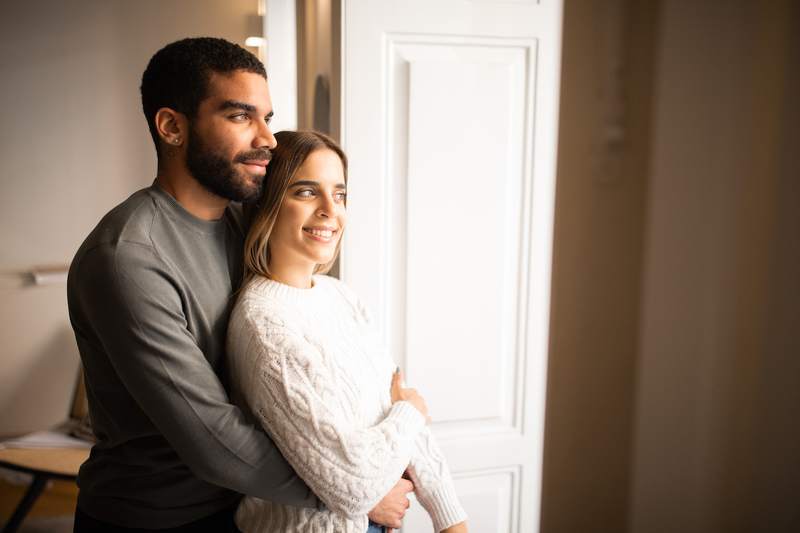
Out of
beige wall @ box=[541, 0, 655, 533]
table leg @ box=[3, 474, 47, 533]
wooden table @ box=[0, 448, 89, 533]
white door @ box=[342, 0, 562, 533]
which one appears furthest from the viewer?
table leg @ box=[3, 474, 47, 533]

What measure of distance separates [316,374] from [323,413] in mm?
68

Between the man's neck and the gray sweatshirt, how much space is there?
0.08 ft

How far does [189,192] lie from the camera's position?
1216mm

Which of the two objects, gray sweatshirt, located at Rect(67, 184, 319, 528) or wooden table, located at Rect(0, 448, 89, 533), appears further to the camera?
wooden table, located at Rect(0, 448, 89, 533)

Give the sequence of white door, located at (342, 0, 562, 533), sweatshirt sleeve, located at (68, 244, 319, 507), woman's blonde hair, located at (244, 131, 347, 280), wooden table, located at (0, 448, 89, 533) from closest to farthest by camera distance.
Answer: sweatshirt sleeve, located at (68, 244, 319, 507)
woman's blonde hair, located at (244, 131, 347, 280)
white door, located at (342, 0, 562, 533)
wooden table, located at (0, 448, 89, 533)

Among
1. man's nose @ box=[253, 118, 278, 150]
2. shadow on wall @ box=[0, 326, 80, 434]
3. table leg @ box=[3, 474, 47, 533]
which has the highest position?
man's nose @ box=[253, 118, 278, 150]

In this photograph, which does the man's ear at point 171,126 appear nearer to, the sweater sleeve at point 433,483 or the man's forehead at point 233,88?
the man's forehead at point 233,88

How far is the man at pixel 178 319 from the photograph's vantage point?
1062mm

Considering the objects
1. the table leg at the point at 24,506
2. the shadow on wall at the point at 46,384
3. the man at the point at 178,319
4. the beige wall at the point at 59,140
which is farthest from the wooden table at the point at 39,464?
the man at the point at 178,319

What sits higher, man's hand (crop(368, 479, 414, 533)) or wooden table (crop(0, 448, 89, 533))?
man's hand (crop(368, 479, 414, 533))

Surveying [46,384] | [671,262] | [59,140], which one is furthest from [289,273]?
[46,384]

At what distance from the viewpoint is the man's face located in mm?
1159

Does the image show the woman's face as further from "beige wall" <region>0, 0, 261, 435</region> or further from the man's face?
"beige wall" <region>0, 0, 261, 435</region>

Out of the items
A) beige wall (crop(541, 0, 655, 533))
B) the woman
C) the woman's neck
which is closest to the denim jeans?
the woman
